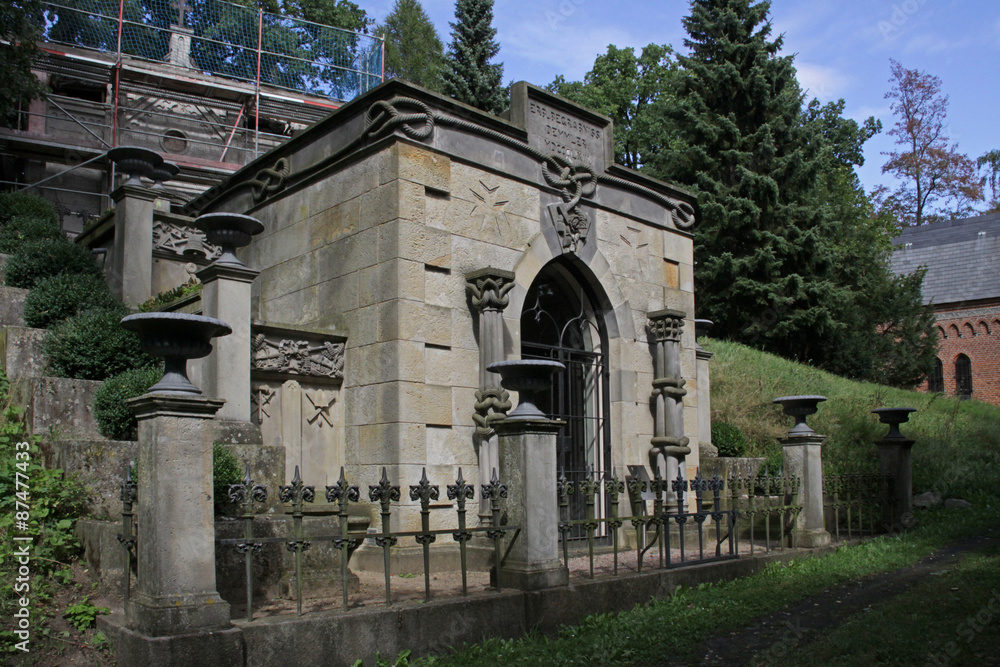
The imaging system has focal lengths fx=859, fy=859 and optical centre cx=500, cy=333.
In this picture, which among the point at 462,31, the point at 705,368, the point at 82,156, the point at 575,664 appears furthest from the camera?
the point at 462,31

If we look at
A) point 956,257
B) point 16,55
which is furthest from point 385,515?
point 956,257

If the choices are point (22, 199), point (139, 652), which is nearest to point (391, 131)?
point (139, 652)

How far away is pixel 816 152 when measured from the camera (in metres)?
22.3

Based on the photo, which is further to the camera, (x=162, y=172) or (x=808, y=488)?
(x=162, y=172)

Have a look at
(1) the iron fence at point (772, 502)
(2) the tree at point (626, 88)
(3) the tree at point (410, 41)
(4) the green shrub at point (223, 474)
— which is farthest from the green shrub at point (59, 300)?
(3) the tree at point (410, 41)

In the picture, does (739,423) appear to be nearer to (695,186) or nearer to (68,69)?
(695,186)

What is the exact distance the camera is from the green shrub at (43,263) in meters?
10.0

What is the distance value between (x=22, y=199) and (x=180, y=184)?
23.7 ft

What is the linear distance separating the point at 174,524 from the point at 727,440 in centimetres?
1024

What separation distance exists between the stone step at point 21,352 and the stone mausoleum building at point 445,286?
1.99m

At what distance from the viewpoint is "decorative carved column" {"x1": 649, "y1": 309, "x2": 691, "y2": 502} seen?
416 inches

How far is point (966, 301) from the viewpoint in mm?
38656

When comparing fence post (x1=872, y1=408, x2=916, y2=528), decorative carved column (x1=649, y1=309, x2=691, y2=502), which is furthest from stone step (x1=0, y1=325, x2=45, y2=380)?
fence post (x1=872, y1=408, x2=916, y2=528)

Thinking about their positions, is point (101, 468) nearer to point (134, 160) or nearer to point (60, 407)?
point (60, 407)
